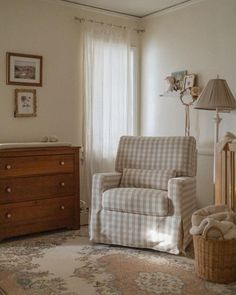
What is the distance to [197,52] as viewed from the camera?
4.34 m

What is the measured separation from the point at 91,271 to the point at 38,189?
3.98ft

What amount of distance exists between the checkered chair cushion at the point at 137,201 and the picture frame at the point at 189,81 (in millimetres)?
1452

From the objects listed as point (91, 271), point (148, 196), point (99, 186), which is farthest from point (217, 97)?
point (91, 271)

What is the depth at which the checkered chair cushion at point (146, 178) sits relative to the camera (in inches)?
142

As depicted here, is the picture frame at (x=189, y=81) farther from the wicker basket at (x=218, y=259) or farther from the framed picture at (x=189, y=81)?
the wicker basket at (x=218, y=259)

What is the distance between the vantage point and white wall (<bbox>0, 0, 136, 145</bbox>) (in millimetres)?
4086

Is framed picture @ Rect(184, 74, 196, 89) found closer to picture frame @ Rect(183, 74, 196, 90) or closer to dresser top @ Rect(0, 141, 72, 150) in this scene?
picture frame @ Rect(183, 74, 196, 90)

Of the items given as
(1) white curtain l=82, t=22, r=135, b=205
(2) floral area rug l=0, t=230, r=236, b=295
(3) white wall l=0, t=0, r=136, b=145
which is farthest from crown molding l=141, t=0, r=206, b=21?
(2) floral area rug l=0, t=230, r=236, b=295

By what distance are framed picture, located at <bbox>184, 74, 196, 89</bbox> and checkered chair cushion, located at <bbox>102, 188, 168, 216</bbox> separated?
4.77ft

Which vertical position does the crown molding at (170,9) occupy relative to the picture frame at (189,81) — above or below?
above

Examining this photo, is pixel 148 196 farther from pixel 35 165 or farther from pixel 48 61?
pixel 48 61

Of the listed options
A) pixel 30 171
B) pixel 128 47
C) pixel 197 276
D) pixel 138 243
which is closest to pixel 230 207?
pixel 197 276

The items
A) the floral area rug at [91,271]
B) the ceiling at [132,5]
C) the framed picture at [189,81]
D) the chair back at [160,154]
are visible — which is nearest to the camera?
the floral area rug at [91,271]

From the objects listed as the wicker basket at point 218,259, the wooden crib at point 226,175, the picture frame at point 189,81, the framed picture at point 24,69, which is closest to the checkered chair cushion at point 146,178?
the wooden crib at point 226,175
